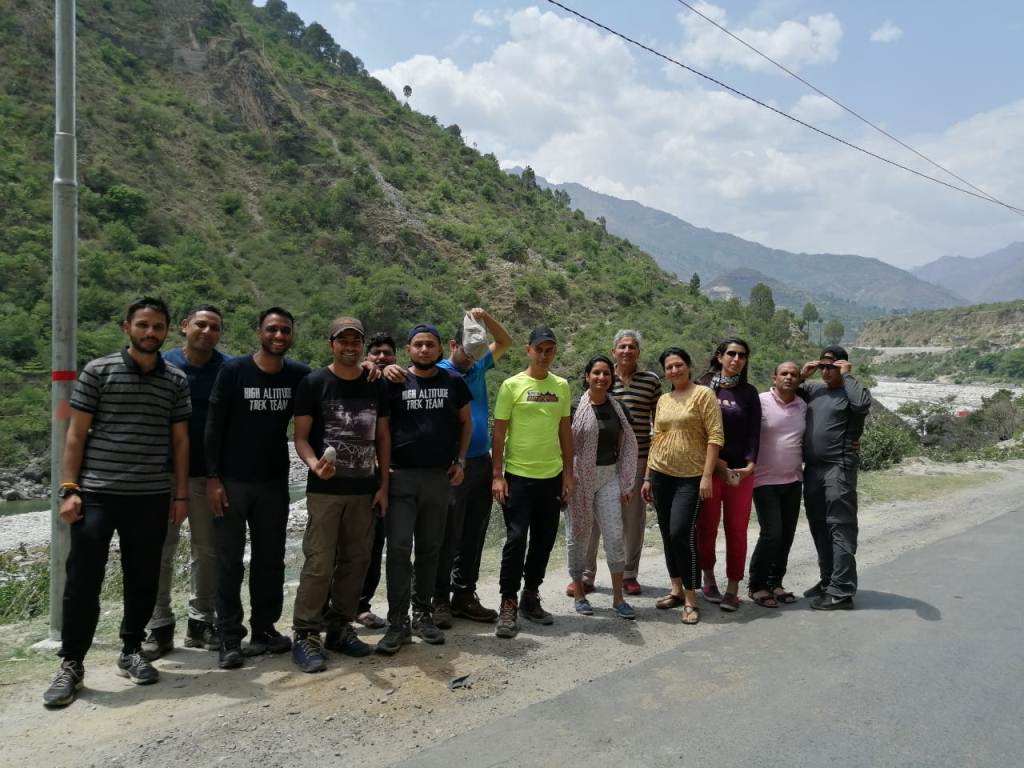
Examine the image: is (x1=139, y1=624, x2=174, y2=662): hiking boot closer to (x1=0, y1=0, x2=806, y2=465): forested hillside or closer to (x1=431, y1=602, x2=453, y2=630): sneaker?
(x1=431, y1=602, x2=453, y2=630): sneaker

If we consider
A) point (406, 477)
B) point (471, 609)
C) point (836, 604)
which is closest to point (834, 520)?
point (836, 604)

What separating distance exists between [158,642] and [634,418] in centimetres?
352

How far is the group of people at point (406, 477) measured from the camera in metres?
3.69

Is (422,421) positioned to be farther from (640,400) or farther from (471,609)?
(640,400)

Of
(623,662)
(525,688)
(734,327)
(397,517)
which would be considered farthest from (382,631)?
(734,327)

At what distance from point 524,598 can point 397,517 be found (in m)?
1.19

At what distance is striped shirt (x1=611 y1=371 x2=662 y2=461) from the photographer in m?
5.37

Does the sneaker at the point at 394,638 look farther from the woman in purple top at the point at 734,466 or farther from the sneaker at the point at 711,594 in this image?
the sneaker at the point at 711,594

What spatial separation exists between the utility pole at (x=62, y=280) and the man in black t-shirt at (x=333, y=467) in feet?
4.88

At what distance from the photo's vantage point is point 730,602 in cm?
505

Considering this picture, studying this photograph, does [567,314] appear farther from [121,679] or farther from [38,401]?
[121,679]

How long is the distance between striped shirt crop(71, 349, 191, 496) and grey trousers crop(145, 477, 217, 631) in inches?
17.3

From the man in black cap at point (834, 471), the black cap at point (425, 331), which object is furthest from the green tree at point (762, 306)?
the black cap at point (425, 331)

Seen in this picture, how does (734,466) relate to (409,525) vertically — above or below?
above
